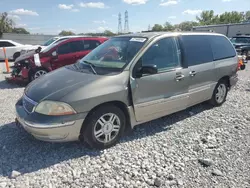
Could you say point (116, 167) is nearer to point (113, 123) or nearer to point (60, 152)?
point (113, 123)

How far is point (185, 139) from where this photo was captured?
376cm

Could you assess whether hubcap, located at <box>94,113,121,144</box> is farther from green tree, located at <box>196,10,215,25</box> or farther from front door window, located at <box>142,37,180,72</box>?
green tree, located at <box>196,10,215,25</box>

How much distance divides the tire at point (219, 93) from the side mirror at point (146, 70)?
2.25 meters

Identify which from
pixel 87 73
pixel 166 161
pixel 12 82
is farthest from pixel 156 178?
pixel 12 82

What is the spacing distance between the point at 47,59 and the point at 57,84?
4947 mm

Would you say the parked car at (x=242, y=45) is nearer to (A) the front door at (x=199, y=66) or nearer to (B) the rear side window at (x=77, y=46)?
(B) the rear side window at (x=77, y=46)

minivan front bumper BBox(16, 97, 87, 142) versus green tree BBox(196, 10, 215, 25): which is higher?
green tree BBox(196, 10, 215, 25)

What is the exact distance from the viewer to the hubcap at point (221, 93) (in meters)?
5.22

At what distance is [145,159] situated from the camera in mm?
3172

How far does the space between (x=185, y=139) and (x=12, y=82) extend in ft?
21.6

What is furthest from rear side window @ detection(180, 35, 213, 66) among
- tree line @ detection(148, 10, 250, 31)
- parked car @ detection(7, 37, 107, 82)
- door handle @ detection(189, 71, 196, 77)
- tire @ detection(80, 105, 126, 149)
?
tree line @ detection(148, 10, 250, 31)

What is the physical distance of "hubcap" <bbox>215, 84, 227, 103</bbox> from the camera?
522 cm

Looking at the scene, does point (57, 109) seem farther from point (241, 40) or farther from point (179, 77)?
point (241, 40)

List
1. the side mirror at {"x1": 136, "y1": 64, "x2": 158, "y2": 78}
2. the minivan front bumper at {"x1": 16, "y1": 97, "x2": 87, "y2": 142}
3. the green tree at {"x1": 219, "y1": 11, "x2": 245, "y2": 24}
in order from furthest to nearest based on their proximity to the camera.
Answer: the green tree at {"x1": 219, "y1": 11, "x2": 245, "y2": 24} < the side mirror at {"x1": 136, "y1": 64, "x2": 158, "y2": 78} < the minivan front bumper at {"x1": 16, "y1": 97, "x2": 87, "y2": 142}
